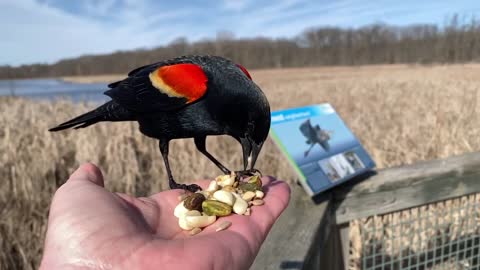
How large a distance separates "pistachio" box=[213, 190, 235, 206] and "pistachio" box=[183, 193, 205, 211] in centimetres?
5

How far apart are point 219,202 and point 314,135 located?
0.69m

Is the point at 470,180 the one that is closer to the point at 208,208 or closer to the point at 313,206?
the point at 313,206

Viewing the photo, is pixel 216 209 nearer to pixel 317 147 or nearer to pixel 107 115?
pixel 107 115

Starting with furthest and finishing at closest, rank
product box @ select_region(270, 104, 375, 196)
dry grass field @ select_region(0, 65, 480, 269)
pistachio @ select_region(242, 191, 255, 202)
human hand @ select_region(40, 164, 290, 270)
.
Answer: dry grass field @ select_region(0, 65, 480, 269) → product box @ select_region(270, 104, 375, 196) → pistachio @ select_region(242, 191, 255, 202) → human hand @ select_region(40, 164, 290, 270)

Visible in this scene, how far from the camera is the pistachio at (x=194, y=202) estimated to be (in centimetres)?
138

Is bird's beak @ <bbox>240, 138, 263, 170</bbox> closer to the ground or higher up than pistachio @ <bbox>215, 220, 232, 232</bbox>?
higher up

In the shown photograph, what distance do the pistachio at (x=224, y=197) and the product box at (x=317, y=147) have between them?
411 millimetres

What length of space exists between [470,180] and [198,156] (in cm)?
225

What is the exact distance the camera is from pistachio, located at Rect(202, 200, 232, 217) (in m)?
1.37

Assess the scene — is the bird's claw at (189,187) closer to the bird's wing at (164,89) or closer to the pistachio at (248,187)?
the pistachio at (248,187)

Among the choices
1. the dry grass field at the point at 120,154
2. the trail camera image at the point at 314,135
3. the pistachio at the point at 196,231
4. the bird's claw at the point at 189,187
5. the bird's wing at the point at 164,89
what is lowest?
the dry grass field at the point at 120,154

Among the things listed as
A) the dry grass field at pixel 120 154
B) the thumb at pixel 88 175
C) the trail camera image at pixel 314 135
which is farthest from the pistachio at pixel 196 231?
the dry grass field at pixel 120 154

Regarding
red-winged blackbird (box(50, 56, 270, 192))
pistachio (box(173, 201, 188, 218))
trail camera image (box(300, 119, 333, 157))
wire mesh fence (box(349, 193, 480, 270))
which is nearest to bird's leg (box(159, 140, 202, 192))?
red-winged blackbird (box(50, 56, 270, 192))

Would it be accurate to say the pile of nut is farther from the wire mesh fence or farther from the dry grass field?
the dry grass field
